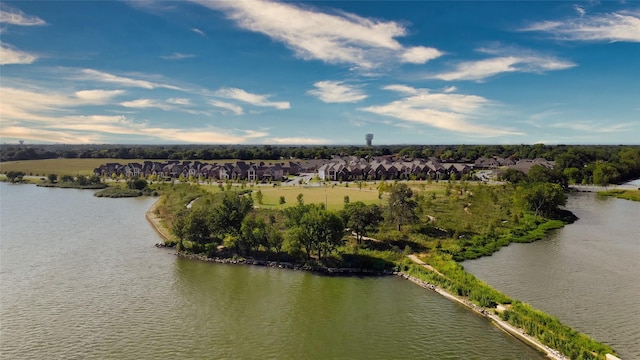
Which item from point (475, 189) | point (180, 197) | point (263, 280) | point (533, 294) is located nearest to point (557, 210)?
point (475, 189)

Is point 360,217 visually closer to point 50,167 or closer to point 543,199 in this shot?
point 543,199

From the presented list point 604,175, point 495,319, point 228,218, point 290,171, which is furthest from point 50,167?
point 604,175

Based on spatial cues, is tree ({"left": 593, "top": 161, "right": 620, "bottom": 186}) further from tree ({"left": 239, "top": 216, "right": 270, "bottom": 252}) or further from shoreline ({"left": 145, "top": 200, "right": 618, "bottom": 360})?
tree ({"left": 239, "top": 216, "right": 270, "bottom": 252})

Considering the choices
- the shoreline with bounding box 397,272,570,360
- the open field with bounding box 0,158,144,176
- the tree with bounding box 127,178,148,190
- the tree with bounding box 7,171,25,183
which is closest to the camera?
the shoreline with bounding box 397,272,570,360

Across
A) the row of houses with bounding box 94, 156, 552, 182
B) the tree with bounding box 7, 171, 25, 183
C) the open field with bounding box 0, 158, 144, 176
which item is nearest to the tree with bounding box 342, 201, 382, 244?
the row of houses with bounding box 94, 156, 552, 182

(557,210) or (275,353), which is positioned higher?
(557,210)

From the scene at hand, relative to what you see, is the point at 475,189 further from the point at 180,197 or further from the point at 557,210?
the point at 180,197
